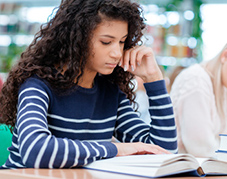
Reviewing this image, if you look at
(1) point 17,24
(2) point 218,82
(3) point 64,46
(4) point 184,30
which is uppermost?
(1) point 17,24

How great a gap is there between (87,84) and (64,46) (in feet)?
0.57

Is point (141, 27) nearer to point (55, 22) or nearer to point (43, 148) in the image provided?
point (55, 22)

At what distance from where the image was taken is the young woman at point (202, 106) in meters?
1.74

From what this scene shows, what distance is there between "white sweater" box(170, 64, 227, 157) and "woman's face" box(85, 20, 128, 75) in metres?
0.72

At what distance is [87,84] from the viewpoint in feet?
4.29

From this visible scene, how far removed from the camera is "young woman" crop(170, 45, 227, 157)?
1.74 m

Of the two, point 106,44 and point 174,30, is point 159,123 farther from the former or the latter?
point 174,30

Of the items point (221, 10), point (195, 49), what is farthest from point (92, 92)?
point (221, 10)

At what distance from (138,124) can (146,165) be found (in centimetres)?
55

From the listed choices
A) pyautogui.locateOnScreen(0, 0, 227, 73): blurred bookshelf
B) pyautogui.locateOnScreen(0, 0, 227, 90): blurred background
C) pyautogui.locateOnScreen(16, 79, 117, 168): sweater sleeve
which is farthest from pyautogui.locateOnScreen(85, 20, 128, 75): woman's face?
pyautogui.locateOnScreen(0, 0, 227, 90): blurred background

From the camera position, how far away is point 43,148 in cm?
89

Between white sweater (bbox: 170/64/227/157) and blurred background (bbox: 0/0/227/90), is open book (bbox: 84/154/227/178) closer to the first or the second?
white sweater (bbox: 170/64/227/157)

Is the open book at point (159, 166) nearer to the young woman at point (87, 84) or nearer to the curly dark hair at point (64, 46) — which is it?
the young woman at point (87, 84)

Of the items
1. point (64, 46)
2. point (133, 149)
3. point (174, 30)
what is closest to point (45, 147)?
point (133, 149)
